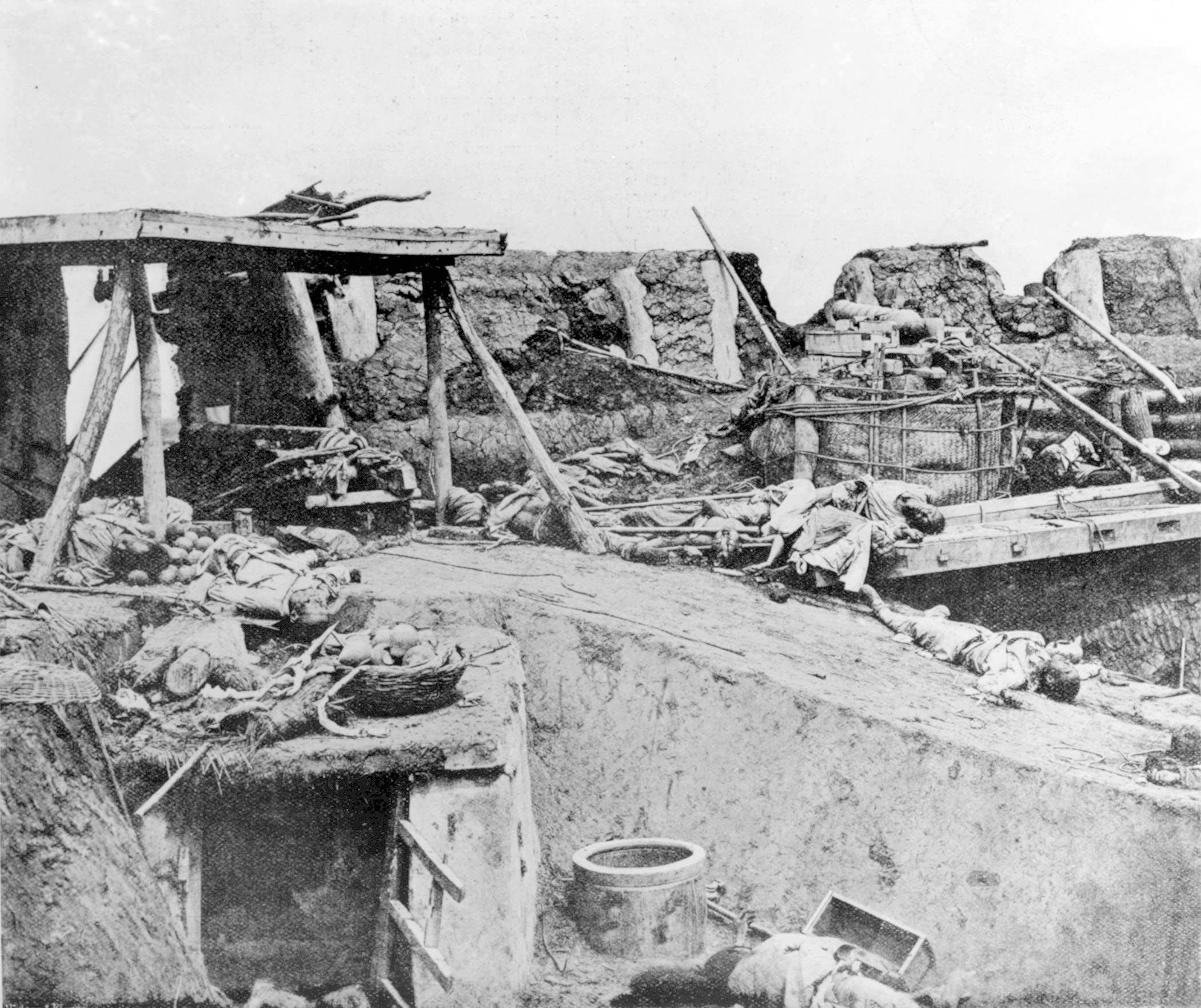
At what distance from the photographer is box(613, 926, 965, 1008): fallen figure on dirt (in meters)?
4.35

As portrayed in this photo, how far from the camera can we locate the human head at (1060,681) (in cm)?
579

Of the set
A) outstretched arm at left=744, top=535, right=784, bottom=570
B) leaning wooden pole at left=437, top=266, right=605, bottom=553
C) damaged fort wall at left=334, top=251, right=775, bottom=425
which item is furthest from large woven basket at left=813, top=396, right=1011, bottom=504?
damaged fort wall at left=334, top=251, right=775, bottom=425

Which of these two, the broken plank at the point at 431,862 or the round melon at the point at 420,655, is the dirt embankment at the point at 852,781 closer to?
the round melon at the point at 420,655

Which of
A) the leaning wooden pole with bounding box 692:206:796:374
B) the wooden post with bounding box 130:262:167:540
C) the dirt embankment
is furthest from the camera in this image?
the leaning wooden pole with bounding box 692:206:796:374

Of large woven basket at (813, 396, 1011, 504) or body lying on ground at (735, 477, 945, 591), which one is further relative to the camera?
large woven basket at (813, 396, 1011, 504)

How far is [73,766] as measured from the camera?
449 centimetres

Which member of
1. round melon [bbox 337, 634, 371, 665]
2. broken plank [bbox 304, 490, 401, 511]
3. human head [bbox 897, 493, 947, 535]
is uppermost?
broken plank [bbox 304, 490, 401, 511]

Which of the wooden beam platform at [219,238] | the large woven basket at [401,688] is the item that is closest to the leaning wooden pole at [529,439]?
the wooden beam platform at [219,238]

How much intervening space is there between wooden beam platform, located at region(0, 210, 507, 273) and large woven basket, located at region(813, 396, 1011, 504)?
3.30 meters

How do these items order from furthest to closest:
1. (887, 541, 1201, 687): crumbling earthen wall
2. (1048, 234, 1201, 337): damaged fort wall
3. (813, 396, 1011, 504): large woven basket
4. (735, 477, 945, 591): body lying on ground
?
(1048, 234, 1201, 337): damaged fort wall, (813, 396, 1011, 504): large woven basket, (887, 541, 1201, 687): crumbling earthen wall, (735, 477, 945, 591): body lying on ground

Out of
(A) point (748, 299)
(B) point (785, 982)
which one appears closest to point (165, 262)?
(B) point (785, 982)

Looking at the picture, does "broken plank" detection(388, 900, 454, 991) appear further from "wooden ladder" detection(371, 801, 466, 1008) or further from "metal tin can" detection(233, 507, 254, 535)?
"metal tin can" detection(233, 507, 254, 535)

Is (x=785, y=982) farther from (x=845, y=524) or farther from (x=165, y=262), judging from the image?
(x=165, y=262)

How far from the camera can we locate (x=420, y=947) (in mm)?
4367
